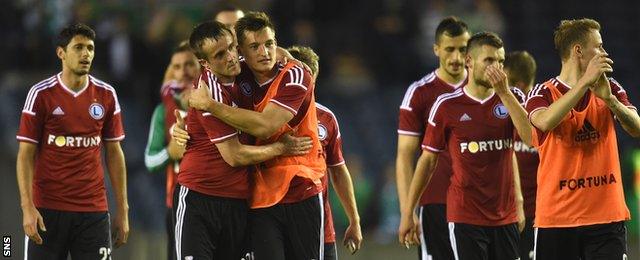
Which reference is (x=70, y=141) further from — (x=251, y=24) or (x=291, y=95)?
(x=291, y=95)

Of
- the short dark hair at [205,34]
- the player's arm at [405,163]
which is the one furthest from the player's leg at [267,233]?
the player's arm at [405,163]

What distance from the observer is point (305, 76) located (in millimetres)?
8039

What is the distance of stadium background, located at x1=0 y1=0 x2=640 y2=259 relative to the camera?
1513cm

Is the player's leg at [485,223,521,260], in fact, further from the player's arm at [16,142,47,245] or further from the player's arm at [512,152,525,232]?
the player's arm at [16,142,47,245]

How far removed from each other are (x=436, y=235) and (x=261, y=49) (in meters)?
2.29

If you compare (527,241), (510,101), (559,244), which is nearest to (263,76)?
(510,101)

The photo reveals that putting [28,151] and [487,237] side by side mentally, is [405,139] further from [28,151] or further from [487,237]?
[28,151]

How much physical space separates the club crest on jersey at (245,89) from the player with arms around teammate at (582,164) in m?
1.71

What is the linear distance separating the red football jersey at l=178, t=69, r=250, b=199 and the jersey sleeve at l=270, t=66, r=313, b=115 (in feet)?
1.07

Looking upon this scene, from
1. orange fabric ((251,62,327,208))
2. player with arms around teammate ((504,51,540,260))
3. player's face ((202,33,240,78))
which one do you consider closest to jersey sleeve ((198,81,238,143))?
player's face ((202,33,240,78))

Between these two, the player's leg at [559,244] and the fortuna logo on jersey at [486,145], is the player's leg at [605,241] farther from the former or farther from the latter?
the fortuna logo on jersey at [486,145]

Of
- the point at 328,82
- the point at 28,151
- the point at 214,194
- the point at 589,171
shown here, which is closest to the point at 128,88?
the point at 328,82

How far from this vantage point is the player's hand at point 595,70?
7.41 meters

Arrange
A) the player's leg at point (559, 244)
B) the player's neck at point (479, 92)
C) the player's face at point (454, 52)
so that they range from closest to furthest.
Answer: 1. the player's leg at point (559, 244)
2. the player's neck at point (479, 92)
3. the player's face at point (454, 52)
